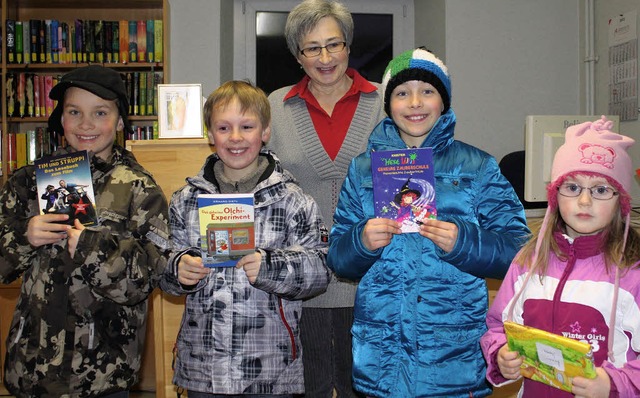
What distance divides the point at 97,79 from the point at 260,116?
22.4 inches

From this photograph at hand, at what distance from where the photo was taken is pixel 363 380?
1745 mm

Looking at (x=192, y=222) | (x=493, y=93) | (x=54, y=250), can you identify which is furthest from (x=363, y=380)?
(x=493, y=93)

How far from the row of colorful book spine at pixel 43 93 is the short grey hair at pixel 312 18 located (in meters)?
2.81

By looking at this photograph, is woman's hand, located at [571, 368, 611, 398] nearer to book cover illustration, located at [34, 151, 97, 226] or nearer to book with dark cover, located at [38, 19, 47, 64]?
book cover illustration, located at [34, 151, 97, 226]

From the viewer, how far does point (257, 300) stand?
1.89m

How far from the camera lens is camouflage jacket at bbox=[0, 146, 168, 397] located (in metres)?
1.90

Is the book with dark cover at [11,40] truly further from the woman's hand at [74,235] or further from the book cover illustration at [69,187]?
the woman's hand at [74,235]

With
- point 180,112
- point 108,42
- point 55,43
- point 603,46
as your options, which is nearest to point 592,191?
point 180,112

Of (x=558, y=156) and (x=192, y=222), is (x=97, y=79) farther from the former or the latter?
(x=558, y=156)

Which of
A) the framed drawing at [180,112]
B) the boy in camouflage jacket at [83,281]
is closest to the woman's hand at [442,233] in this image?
the boy in camouflage jacket at [83,281]

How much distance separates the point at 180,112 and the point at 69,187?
132 centimetres

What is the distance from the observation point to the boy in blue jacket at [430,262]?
1.69m

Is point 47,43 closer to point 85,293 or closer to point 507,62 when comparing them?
point 85,293

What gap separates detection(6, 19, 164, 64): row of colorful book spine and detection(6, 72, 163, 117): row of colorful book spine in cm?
12
